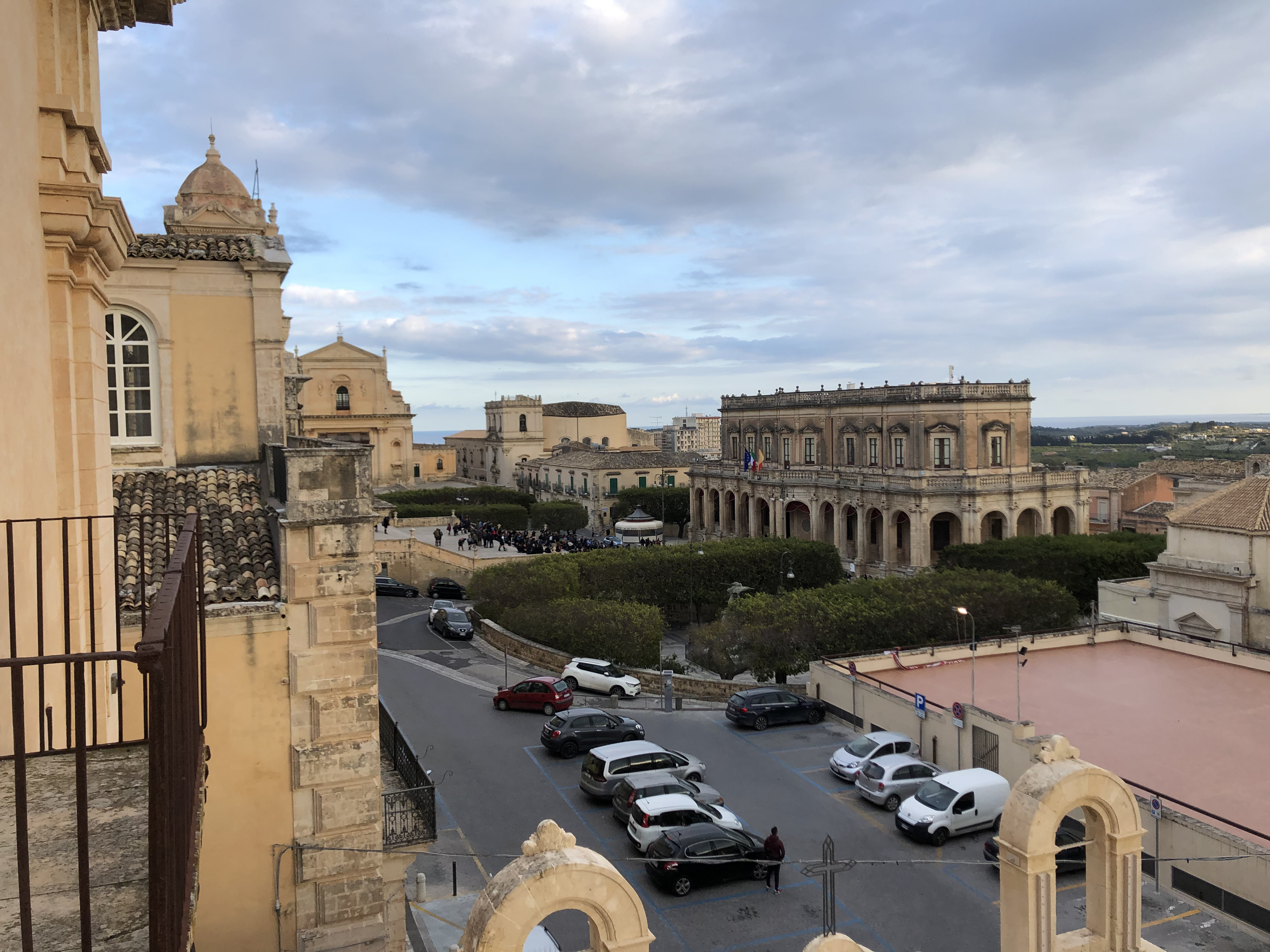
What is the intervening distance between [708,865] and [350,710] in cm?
772

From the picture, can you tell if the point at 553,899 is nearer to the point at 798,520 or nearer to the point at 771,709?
the point at 771,709

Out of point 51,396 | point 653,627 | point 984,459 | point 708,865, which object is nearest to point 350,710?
point 51,396

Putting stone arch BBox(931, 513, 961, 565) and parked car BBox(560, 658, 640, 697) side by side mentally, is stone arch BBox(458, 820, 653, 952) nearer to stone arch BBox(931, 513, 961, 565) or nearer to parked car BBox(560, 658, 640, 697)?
parked car BBox(560, 658, 640, 697)

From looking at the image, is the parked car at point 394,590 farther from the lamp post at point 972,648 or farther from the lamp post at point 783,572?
the lamp post at point 972,648

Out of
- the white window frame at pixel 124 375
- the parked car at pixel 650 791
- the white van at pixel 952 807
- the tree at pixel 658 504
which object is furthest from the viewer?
the tree at pixel 658 504

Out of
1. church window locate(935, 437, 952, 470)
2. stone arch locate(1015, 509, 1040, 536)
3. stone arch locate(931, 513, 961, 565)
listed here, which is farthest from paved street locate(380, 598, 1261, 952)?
stone arch locate(1015, 509, 1040, 536)

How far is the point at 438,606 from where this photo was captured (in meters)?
37.9

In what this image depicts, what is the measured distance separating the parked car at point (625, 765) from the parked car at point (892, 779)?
3.56m

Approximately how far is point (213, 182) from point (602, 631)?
2164cm

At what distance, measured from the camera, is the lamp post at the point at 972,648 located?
935 inches

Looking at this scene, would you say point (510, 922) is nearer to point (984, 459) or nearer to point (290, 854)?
point (290, 854)

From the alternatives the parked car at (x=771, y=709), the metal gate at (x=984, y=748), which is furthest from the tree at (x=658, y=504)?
the metal gate at (x=984, y=748)

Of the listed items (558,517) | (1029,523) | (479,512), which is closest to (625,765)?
(479,512)

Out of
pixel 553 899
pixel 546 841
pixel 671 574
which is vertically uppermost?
pixel 546 841
